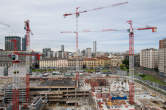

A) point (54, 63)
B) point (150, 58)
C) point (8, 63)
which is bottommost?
point (54, 63)

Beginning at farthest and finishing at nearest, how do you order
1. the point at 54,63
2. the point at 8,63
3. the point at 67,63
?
the point at 54,63
the point at 67,63
the point at 8,63

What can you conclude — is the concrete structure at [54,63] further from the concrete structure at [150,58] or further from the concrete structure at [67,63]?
the concrete structure at [150,58]

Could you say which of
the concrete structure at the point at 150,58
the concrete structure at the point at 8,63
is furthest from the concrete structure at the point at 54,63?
the concrete structure at the point at 150,58

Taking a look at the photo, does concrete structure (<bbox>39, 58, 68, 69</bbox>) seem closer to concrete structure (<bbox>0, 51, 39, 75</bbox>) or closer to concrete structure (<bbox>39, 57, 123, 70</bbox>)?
concrete structure (<bbox>39, 57, 123, 70</bbox>)

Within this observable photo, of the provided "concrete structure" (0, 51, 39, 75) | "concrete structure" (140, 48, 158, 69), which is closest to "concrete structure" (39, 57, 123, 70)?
"concrete structure" (0, 51, 39, 75)

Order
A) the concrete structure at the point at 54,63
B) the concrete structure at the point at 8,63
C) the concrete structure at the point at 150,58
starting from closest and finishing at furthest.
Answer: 1. the concrete structure at the point at 8,63
2. the concrete structure at the point at 150,58
3. the concrete structure at the point at 54,63

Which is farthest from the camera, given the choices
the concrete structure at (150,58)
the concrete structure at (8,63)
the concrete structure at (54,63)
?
the concrete structure at (54,63)

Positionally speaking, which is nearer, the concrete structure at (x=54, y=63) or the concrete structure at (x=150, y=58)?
the concrete structure at (x=150, y=58)

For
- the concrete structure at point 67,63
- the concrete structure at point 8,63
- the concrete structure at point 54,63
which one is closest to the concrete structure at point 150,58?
the concrete structure at point 67,63

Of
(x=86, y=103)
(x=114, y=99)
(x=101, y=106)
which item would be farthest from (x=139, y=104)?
(x=86, y=103)

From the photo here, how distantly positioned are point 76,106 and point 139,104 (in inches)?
180

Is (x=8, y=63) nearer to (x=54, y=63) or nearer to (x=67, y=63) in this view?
(x=54, y=63)

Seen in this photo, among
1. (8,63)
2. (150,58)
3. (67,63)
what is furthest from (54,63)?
(150,58)

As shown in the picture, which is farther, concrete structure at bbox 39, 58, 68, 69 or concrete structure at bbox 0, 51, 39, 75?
concrete structure at bbox 39, 58, 68, 69
